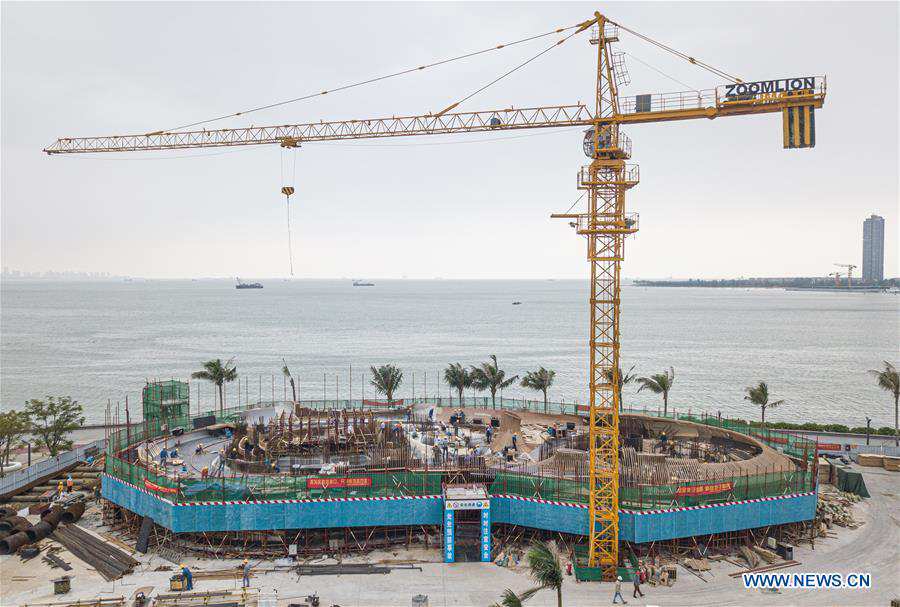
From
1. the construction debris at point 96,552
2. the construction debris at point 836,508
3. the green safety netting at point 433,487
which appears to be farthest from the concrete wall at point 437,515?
the construction debris at point 836,508

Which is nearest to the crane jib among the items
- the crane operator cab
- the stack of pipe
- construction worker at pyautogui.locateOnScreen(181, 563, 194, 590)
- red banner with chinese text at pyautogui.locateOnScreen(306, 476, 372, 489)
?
the crane operator cab

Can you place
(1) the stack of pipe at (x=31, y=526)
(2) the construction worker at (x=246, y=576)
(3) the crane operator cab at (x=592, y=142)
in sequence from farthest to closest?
1. (1) the stack of pipe at (x=31, y=526)
2. (3) the crane operator cab at (x=592, y=142)
3. (2) the construction worker at (x=246, y=576)

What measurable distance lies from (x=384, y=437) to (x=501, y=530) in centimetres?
1085

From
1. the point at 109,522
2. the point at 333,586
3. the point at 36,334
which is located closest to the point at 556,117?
the point at 333,586

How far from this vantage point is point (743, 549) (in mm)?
28656

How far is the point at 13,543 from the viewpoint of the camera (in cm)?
2938

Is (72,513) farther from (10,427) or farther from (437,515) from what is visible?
(437,515)

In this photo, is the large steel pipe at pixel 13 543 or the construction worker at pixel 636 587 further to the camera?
the large steel pipe at pixel 13 543

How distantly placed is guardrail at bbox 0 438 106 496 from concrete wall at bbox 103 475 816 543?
537 inches

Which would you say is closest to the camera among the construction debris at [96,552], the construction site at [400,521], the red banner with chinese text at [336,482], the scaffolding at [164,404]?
the construction debris at [96,552]
